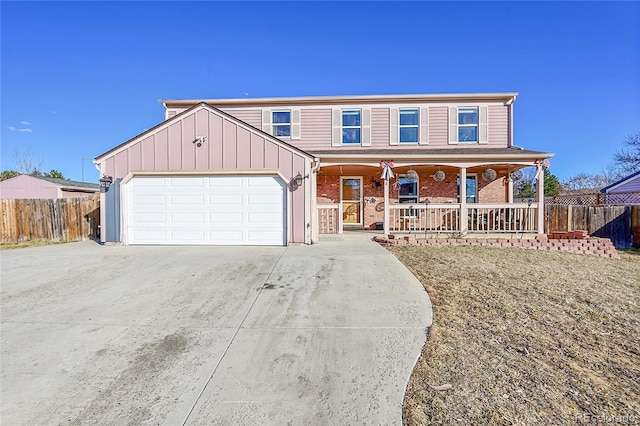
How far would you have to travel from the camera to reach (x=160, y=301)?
4.52 m

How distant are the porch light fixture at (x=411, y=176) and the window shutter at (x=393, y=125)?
1399mm

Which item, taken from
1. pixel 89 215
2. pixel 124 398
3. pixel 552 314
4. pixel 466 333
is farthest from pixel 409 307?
pixel 89 215

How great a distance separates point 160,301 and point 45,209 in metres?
10.00

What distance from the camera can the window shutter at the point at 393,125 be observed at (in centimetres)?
1235

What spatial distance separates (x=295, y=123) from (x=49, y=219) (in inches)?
386

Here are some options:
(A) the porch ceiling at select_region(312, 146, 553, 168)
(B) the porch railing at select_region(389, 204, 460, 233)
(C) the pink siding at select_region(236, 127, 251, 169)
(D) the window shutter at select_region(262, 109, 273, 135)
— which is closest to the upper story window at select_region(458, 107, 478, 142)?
(A) the porch ceiling at select_region(312, 146, 553, 168)

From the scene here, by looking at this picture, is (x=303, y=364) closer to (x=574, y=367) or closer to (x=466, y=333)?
(x=466, y=333)

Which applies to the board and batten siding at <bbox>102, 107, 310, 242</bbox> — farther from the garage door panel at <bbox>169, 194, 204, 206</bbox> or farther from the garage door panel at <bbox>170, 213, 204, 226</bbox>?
the garage door panel at <bbox>170, 213, 204, 226</bbox>

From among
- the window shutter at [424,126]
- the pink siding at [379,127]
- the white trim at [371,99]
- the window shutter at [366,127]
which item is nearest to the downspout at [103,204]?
the white trim at [371,99]

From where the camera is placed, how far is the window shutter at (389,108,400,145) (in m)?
12.4

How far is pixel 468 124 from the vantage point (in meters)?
12.3

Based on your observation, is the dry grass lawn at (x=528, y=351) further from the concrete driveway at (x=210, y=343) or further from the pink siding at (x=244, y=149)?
the pink siding at (x=244, y=149)

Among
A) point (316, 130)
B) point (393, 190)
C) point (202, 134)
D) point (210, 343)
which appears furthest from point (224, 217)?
point (393, 190)

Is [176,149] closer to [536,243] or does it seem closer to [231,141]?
[231,141]
